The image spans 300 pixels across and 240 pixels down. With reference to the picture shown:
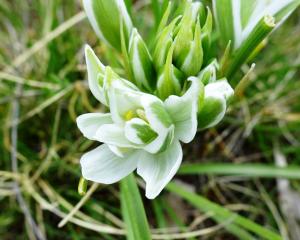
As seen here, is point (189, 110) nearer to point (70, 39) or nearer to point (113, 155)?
point (113, 155)

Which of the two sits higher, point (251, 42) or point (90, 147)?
point (251, 42)

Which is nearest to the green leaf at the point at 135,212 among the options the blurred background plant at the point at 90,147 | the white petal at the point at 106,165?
the white petal at the point at 106,165

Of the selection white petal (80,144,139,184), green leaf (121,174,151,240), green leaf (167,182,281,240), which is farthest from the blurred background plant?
white petal (80,144,139,184)

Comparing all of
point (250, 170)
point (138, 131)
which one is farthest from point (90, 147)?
point (138, 131)

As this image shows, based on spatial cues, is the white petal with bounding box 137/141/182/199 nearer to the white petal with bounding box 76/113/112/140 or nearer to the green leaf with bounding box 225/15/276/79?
the white petal with bounding box 76/113/112/140

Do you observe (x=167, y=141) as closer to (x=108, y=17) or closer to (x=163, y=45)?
(x=163, y=45)

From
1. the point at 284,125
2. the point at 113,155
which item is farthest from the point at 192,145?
the point at 113,155
